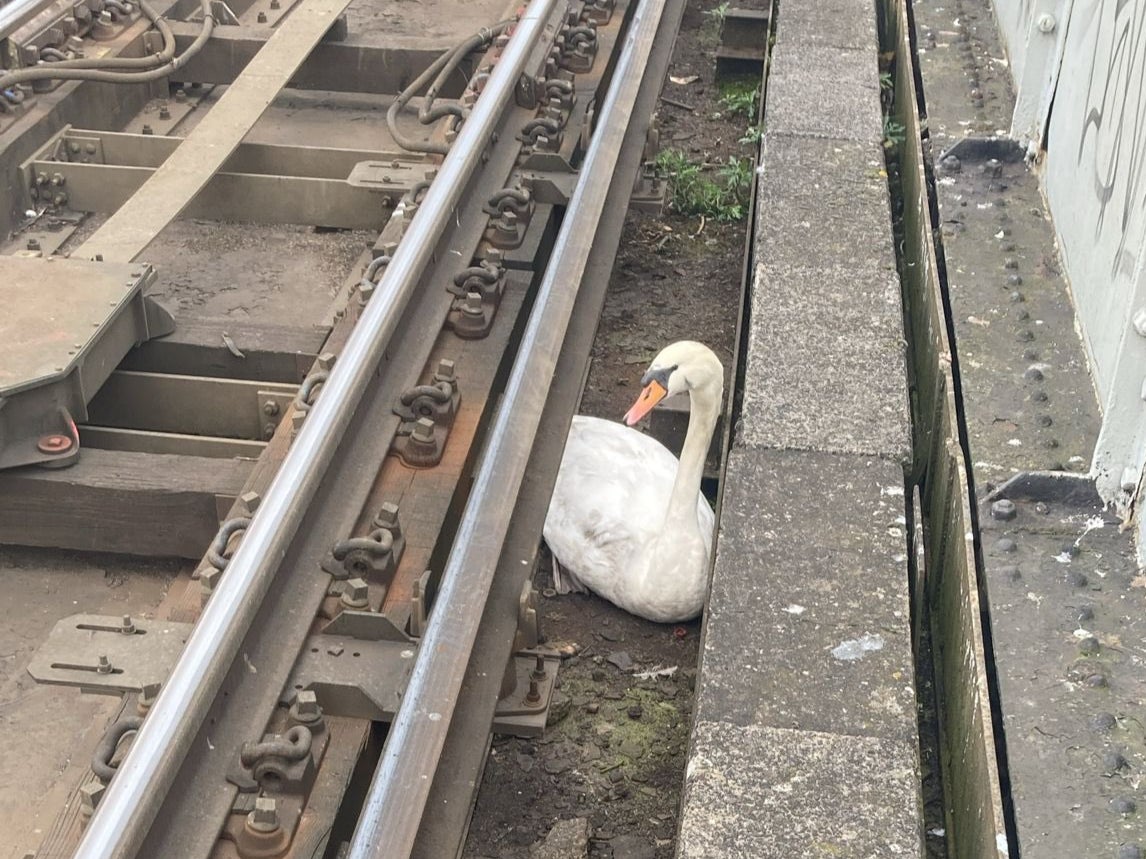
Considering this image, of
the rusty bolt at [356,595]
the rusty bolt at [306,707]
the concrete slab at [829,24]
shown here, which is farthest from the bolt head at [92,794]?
the concrete slab at [829,24]

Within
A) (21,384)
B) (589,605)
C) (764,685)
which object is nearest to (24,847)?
(21,384)

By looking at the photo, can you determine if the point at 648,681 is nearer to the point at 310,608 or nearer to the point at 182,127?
the point at 310,608

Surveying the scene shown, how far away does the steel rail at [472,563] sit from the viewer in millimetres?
2811

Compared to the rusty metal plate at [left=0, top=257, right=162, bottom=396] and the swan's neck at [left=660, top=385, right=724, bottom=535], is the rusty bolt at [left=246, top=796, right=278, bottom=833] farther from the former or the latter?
the swan's neck at [left=660, top=385, right=724, bottom=535]

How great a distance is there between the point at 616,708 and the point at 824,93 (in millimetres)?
3219

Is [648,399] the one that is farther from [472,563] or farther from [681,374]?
[472,563]

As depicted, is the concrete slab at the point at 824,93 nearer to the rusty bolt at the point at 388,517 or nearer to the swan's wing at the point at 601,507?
the swan's wing at the point at 601,507

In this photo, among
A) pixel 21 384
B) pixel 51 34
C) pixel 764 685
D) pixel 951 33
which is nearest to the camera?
pixel 764 685

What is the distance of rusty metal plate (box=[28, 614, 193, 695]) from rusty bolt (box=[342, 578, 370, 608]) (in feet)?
1.07

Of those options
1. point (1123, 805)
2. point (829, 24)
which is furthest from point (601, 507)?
point (829, 24)

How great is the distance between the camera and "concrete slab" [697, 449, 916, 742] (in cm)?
343

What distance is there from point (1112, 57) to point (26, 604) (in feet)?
10.9

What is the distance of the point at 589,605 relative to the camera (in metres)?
4.66

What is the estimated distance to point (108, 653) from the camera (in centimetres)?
314
